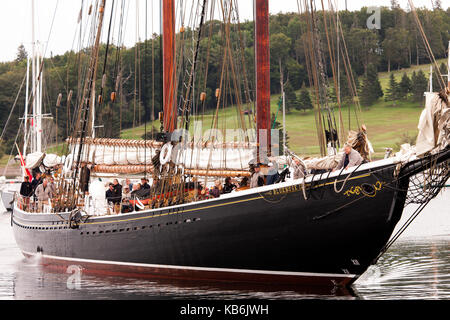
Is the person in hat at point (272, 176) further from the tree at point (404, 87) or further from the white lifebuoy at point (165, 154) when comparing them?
the tree at point (404, 87)

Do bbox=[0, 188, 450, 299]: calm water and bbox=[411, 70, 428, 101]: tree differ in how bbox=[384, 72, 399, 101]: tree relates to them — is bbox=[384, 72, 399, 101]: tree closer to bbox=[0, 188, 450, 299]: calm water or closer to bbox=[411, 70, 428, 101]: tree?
bbox=[411, 70, 428, 101]: tree

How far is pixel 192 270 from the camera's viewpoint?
23.5 meters

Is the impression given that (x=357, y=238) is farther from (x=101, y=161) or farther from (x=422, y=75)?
(x=422, y=75)

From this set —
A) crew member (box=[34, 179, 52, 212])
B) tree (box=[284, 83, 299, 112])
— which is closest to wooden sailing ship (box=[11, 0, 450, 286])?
crew member (box=[34, 179, 52, 212])

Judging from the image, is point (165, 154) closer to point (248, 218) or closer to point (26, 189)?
point (248, 218)

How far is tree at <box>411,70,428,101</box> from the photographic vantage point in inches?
4513

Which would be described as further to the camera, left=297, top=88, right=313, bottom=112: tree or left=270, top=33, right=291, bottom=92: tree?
left=270, top=33, right=291, bottom=92: tree

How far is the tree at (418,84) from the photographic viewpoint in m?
115

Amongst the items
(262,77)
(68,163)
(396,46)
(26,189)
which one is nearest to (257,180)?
(262,77)

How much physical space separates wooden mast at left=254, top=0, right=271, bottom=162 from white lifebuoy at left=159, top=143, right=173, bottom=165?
3217 millimetres

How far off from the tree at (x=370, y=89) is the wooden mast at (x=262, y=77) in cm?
9366

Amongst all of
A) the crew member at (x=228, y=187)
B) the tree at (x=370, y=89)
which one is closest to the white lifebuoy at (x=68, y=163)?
the crew member at (x=228, y=187)

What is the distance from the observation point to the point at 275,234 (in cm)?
2139
